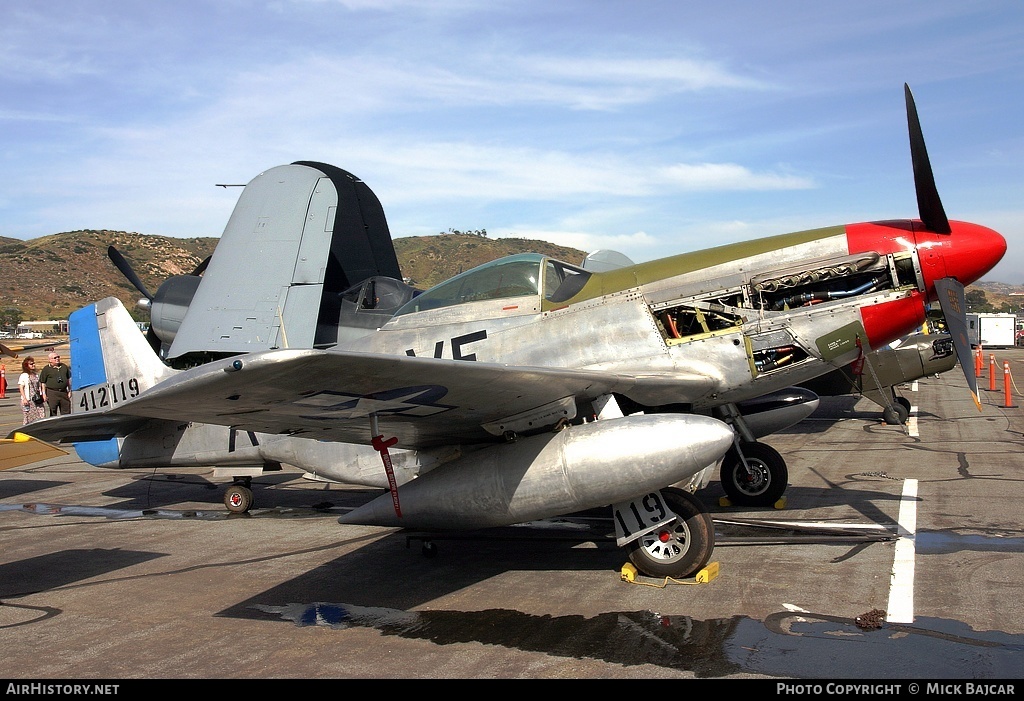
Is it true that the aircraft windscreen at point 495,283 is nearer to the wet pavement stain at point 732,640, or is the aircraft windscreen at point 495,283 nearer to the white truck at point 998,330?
the wet pavement stain at point 732,640

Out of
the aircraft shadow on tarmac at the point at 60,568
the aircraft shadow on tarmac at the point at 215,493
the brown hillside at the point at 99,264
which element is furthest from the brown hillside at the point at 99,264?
the aircraft shadow on tarmac at the point at 60,568

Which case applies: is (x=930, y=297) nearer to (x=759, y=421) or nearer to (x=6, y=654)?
(x=759, y=421)

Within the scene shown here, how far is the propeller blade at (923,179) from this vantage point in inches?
249

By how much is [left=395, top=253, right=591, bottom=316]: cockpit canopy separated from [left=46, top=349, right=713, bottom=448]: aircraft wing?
4.02 feet

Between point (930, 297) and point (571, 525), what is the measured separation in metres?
3.78

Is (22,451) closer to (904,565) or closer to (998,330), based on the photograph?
(904,565)

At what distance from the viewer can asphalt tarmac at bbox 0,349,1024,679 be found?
437cm

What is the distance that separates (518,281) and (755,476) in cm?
343

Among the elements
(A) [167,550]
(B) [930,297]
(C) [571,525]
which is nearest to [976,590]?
(B) [930,297]

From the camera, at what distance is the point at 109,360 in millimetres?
9562

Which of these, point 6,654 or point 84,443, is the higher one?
point 84,443

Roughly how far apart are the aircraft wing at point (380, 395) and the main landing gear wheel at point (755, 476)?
2.37 meters

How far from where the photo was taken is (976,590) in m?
5.35

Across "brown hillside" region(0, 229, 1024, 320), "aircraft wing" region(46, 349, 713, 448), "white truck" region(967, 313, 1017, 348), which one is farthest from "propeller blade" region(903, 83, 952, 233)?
"brown hillside" region(0, 229, 1024, 320)
